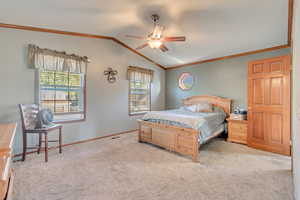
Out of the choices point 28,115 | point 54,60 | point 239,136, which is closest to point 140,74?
point 54,60

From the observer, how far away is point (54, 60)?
139 inches

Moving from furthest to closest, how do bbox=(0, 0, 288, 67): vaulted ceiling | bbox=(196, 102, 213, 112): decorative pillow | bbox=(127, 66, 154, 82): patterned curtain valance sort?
1. bbox=(127, 66, 154, 82): patterned curtain valance
2. bbox=(196, 102, 213, 112): decorative pillow
3. bbox=(0, 0, 288, 67): vaulted ceiling

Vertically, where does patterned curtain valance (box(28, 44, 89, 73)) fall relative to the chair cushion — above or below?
above

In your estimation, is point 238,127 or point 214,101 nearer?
point 238,127

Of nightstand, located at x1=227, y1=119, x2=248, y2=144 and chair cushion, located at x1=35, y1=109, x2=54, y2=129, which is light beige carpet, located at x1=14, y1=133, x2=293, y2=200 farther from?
chair cushion, located at x1=35, y1=109, x2=54, y2=129

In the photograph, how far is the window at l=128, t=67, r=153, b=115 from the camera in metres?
5.18

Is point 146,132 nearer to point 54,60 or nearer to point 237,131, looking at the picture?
point 237,131

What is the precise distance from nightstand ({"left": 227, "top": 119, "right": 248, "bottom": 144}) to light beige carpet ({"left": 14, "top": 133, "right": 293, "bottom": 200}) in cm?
52

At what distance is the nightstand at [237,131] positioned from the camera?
3.81 m

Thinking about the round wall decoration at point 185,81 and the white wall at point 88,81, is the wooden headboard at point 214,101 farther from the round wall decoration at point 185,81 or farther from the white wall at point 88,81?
the white wall at point 88,81

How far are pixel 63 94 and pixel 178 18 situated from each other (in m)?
3.26

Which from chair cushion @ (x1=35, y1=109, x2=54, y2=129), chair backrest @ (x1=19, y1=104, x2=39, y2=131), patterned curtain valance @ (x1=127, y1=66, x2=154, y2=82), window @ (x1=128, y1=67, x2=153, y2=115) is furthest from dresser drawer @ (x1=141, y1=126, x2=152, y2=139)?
chair backrest @ (x1=19, y1=104, x2=39, y2=131)

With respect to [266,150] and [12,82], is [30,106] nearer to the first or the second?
[12,82]

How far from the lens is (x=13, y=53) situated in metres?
3.10
